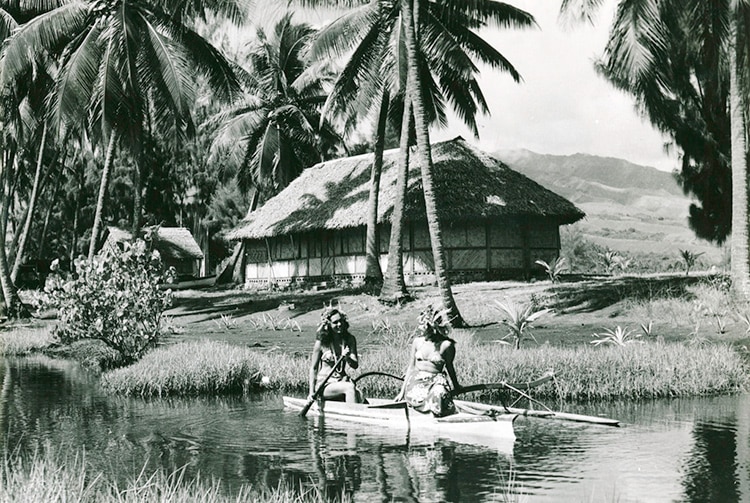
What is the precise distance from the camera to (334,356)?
11758 millimetres

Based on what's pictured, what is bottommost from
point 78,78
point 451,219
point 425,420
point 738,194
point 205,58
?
point 425,420

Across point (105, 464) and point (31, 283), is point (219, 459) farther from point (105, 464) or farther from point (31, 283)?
point (31, 283)

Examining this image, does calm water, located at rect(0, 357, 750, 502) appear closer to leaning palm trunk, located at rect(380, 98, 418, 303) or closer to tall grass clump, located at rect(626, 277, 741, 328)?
tall grass clump, located at rect(626, 277, 741, 328)

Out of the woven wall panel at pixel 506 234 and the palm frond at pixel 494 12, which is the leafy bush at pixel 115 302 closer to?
the palm frond at pixel 494 12

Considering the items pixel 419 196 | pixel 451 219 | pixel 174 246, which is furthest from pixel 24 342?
pixel 174 246

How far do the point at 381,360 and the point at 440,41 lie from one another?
10.8m

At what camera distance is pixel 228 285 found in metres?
40.2

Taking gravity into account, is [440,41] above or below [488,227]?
above

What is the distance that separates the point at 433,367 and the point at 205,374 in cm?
552

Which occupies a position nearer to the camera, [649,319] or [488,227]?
[649,319]

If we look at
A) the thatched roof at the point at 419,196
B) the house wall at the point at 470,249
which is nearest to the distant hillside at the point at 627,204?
the thatched roof at the point at 419,196

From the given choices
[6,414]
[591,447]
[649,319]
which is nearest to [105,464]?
[6,414]

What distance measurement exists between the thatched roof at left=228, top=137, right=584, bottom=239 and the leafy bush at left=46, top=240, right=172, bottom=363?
12316mm

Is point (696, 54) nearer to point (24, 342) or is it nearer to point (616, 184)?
point (24, 342)
